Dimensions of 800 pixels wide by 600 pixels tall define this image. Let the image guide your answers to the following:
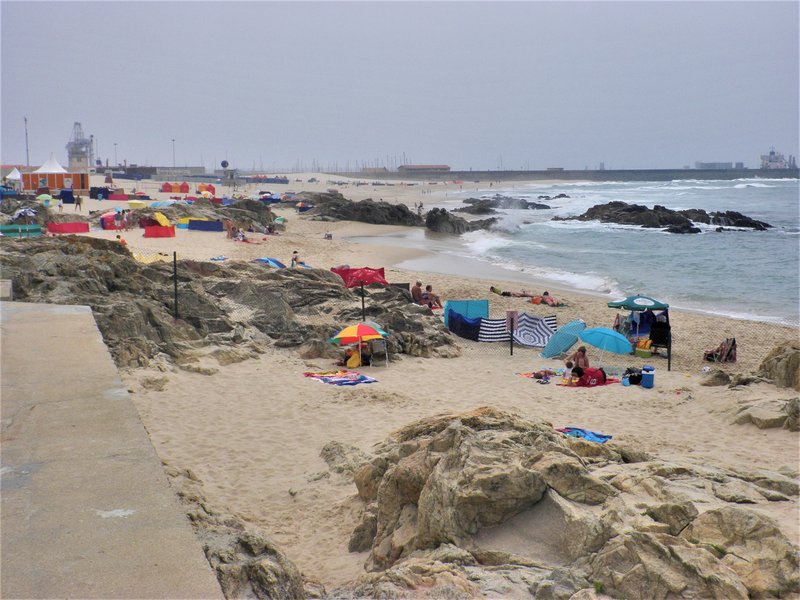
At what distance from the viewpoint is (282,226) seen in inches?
1496

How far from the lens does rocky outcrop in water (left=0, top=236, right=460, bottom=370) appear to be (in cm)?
1112

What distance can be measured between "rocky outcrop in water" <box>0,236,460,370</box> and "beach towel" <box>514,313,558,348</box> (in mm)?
1515

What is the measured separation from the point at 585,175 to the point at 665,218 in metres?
125

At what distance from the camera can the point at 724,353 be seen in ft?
45.8

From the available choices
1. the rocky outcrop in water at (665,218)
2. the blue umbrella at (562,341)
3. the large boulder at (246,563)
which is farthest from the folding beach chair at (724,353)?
the rocky outcrop in water at (665,218)

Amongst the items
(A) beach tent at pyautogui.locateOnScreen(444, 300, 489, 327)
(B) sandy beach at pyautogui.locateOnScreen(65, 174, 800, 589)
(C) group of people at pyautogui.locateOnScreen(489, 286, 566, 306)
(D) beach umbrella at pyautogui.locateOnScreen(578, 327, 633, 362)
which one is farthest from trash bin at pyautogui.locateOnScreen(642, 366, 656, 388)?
(C) group of people at pyautogui.locateOnScreen(489, 286, 566, 306)

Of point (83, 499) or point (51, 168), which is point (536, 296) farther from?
point (51, 168)

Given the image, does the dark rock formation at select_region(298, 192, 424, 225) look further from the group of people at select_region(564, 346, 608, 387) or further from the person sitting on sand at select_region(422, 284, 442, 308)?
the group of people at select_region(564, 346, 608, 387)

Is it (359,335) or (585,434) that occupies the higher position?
(359,335)

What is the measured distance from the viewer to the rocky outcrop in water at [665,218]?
4794cm

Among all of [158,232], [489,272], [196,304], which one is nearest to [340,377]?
[196,304]

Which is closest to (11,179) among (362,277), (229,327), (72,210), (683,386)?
(72,210)

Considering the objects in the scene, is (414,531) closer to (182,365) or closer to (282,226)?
(182,365)

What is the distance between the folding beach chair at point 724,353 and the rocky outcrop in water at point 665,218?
32761mm
